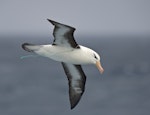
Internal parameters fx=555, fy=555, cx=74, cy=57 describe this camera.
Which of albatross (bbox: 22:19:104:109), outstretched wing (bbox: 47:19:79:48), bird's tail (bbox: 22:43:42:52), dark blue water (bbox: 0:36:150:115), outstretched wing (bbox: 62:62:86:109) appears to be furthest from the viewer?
dark blue water (bbox: 0:36:150:115)

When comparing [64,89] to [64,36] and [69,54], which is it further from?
[64,36]

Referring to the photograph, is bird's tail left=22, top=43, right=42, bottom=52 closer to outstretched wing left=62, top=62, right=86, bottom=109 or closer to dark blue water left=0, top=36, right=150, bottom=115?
outstretched wing left=62, top=62, right=86, bottom=109

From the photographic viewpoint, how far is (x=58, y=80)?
9894 centimetres

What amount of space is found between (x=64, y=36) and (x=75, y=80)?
103 inches

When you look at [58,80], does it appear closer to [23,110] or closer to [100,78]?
[100,78]

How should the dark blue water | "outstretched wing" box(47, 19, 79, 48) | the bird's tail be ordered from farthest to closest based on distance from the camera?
the dark blue water
the bird's tail
"outstretched wing" box(47, 19, 79, 48)

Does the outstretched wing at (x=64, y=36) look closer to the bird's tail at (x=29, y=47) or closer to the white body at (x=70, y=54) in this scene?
the white body at (x=70, y=54)

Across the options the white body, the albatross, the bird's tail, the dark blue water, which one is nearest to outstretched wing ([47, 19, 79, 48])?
the albatross

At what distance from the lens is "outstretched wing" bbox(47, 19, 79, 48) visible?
12766 mm

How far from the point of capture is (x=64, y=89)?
87.1 m

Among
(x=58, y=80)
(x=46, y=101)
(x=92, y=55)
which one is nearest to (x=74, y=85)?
(x=92, y=55)

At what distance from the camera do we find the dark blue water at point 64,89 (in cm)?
7419

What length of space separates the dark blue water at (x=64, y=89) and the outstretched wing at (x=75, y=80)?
180 feet

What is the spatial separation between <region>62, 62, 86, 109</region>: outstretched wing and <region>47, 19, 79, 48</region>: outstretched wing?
79.6 inches
